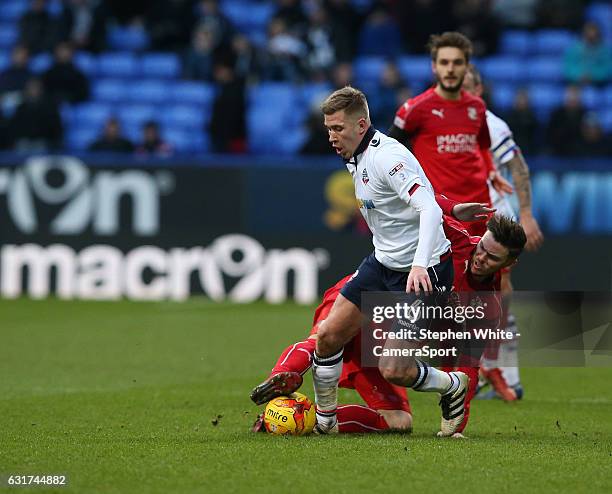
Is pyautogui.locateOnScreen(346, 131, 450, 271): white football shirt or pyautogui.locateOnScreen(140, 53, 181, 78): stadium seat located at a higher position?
pyautogui.locateOnScreen(140, 53, 181, 78): stadium seat

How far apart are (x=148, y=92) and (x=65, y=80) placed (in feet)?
4.23

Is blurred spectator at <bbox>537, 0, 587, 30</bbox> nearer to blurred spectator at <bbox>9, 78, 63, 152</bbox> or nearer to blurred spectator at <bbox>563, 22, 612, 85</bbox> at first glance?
blurred spectator at <bbox>563, 22, 612, 85</bbox>

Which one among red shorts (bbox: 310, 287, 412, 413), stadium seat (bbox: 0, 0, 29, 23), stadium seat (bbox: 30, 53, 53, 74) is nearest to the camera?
red shorts (bbox: 310, 287, 412, 413)

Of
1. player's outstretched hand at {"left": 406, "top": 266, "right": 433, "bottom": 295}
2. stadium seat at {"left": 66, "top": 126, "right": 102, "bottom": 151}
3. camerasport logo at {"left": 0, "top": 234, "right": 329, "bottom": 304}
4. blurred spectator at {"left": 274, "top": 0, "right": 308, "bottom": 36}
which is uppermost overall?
blurred spectator at {"left": 274, "top": 0, "right": 308, "bottom": 36}

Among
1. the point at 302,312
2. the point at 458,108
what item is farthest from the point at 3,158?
the point at 458,108

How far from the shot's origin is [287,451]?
21.6 feet

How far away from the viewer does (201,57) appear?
767 inches

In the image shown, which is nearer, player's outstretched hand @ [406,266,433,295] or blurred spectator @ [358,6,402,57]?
player's outstretched hand @ [406,266,433,295]

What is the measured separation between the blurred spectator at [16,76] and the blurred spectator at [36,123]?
94 cm

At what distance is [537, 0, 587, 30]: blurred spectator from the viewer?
2022 cm

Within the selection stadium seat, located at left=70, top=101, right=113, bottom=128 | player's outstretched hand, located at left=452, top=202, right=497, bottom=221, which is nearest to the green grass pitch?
player's outstretched hand, located at left=452, top=202, right=497, bottom=221

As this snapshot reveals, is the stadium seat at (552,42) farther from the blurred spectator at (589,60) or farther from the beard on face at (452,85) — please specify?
the beard on face at (452,85)

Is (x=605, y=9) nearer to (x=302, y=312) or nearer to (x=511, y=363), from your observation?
(x=302, y=312)

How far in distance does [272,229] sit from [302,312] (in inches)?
65.6
